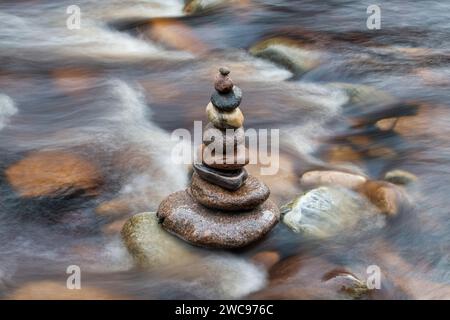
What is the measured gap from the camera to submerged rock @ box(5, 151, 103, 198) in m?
9.40

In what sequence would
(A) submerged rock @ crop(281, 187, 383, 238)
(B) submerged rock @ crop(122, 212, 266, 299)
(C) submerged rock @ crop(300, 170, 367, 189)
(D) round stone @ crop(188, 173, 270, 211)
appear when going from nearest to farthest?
(B) submerged rock @ crop(122, 212, 266, 299) < (D) round stone @ crop(188, 173, 270, 211) < (A) submerged rock @ crop(281, 187, 383, 238) < (C) submerged rock @ crop(300, 170, 367, 189)

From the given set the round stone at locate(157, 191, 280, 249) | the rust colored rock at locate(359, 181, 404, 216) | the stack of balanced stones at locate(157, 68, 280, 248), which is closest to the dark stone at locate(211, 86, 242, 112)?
the stack of balanced stones at locate(157, 68, 280, 248)

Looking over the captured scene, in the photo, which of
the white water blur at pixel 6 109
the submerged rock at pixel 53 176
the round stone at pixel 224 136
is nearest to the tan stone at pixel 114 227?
the submerged rock at pixel 53 176

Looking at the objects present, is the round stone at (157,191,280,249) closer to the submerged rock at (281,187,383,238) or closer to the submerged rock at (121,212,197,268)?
the submerged rock at (121,212,197,268)

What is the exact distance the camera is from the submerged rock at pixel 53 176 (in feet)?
30.8

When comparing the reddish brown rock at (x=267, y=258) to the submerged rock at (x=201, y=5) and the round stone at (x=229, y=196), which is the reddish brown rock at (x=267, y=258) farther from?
the submerged rock at (x=201, y=5)

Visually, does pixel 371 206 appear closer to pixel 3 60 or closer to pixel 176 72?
pixel 176 72

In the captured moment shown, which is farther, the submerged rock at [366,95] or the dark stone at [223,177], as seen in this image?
the submerged rock at [366,95]

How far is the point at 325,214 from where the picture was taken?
8.84 metres

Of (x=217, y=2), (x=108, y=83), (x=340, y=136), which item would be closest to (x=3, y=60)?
(x=108, y=83)

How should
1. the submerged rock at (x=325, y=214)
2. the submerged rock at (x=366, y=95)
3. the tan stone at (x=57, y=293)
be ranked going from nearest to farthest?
the tan stone at (x=57, y=293) < the submerged rock at (x=325, y=214) < the submerged rock at (x=366, y=95)

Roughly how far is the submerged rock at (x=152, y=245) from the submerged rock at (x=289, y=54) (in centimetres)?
651

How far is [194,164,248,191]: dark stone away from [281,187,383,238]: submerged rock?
0.84m

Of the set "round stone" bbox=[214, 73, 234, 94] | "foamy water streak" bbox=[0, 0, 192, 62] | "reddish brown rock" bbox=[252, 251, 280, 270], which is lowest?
"reddish brown rock" bbox=[252, 251, 280, 270]
